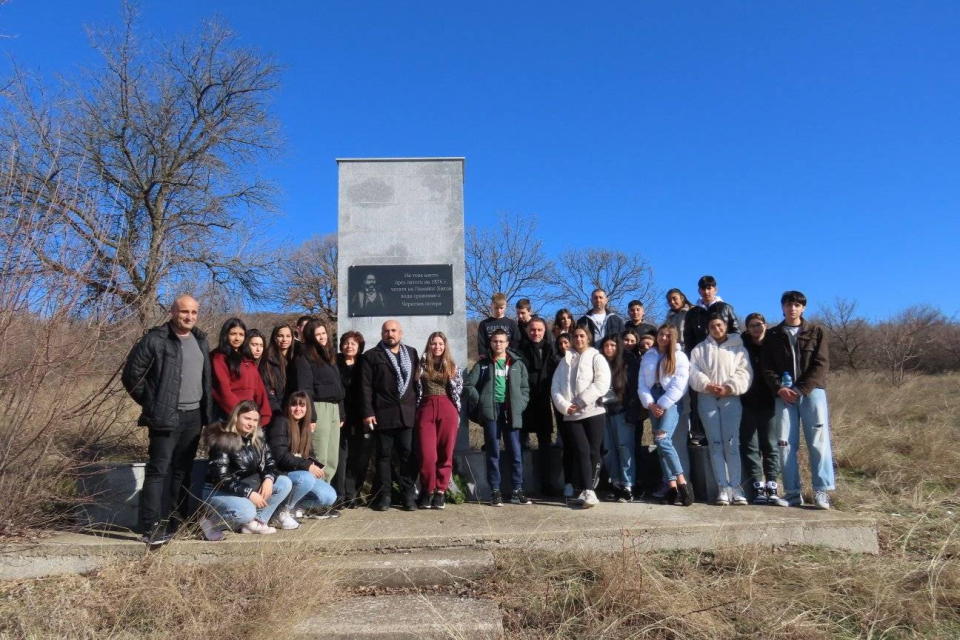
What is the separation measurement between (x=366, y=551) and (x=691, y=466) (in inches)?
127

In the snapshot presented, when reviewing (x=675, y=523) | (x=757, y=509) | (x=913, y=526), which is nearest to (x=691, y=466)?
(x=757, y=509)

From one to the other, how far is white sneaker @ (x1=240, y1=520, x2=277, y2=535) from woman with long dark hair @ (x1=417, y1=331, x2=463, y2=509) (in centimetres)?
136

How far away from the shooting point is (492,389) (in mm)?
5719

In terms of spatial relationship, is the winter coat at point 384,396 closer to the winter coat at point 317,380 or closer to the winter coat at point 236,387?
the winter coat at point 317,380

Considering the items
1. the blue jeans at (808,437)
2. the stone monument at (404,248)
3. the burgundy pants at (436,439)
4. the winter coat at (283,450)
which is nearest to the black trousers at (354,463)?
the burgundy pants at (436,439)

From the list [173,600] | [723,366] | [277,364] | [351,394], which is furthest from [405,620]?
[723,366]

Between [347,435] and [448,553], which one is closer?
[448,553]

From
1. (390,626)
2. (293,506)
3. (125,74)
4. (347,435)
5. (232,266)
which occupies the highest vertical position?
(125,74)

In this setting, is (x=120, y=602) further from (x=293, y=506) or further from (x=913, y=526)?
(x=913, y=526)

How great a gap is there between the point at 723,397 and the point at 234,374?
431cm

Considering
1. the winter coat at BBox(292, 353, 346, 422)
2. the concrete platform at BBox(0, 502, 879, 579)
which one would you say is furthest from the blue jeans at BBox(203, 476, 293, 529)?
the winter coat at BBox(292, 353, 346, 422)

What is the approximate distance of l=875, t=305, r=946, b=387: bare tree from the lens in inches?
709

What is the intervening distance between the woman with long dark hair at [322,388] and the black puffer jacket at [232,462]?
669 millimetres

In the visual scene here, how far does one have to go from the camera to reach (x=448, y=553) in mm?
4387
